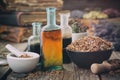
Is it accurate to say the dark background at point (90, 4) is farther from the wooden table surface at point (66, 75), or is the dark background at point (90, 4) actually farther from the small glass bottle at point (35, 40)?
the wooden table surface at point (66, 75)

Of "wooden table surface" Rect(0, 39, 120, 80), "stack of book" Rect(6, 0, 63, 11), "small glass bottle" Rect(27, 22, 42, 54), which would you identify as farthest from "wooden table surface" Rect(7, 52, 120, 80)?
"stack of book" Rect(6, 0, 63, 11)

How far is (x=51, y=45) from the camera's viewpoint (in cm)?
163

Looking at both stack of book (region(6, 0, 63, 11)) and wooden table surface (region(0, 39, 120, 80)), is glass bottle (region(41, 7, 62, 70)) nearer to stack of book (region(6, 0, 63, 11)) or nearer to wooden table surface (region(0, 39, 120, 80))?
wooden table surface (region(0, 39, 120, 80))

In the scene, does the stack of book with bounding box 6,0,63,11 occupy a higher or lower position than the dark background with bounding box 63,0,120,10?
higher

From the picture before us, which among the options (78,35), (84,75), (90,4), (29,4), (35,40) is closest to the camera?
(84,75)

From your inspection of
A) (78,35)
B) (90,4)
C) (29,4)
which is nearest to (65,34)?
(78,35)

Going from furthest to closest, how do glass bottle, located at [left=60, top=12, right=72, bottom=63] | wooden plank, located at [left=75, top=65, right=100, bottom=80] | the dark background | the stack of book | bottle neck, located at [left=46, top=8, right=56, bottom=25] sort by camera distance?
1. the dark background
2. the stack of book
3. glass bottle, located at [left=60, top=12, right=72, bottom=63]
4. bottle neck, located at [left=46, top=8, right=56, bottom=25]
5. wooden plank, located at [left=75, top=65, right=100, bottom=80]

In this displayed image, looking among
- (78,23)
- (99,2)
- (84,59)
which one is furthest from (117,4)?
(84,59)

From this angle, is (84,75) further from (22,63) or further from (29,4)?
(29,4)

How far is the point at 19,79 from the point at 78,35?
0.51 meters

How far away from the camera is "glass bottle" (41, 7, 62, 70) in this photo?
1633 mm

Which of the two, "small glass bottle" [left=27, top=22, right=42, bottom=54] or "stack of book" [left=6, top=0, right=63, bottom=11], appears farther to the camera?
"stack of book" [left=6, top=0, right=63, bottom=11]

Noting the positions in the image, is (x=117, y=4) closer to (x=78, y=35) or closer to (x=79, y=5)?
(x=79, y=5)

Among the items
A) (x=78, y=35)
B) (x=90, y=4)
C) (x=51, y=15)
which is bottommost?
(x=90, y=4)
